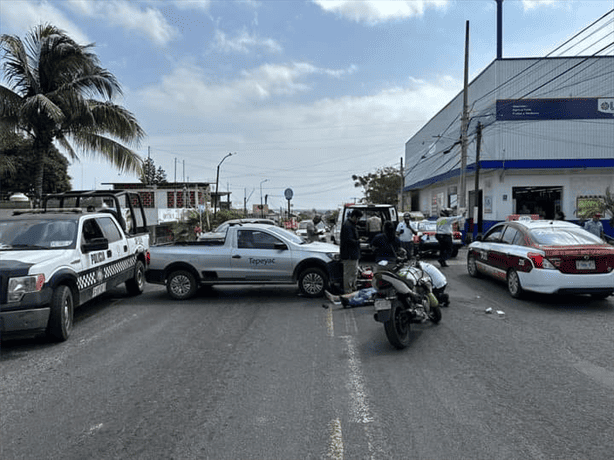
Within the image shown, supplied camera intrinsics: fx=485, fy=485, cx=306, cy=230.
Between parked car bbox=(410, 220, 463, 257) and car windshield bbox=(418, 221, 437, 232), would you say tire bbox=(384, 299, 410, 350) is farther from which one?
car windshield bbox=(418, 221, 437, 232)

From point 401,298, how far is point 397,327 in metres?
0.41

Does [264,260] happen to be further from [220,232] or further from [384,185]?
[384,185]

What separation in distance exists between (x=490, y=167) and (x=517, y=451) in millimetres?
28803

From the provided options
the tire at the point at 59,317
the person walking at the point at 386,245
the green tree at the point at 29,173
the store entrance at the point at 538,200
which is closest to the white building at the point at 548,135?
the store entrance at the point at 538,200

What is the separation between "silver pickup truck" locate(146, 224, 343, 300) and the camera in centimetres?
971

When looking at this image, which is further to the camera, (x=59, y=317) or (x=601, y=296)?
(x=601, y=296)

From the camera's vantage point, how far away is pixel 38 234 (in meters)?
7.75

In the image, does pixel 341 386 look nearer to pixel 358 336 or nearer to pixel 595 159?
pixel 358 336

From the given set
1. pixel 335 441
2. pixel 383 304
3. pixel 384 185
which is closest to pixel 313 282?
pixel 383 304

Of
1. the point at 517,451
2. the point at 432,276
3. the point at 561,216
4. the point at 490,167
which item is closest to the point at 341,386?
the point at 517,451

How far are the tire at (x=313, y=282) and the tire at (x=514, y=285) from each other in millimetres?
3656

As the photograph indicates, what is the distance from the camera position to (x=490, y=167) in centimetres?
3000

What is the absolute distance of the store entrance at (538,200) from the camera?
31000 mm

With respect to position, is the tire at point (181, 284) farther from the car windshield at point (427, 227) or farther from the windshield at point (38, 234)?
the car windshield at point (427, 227)
